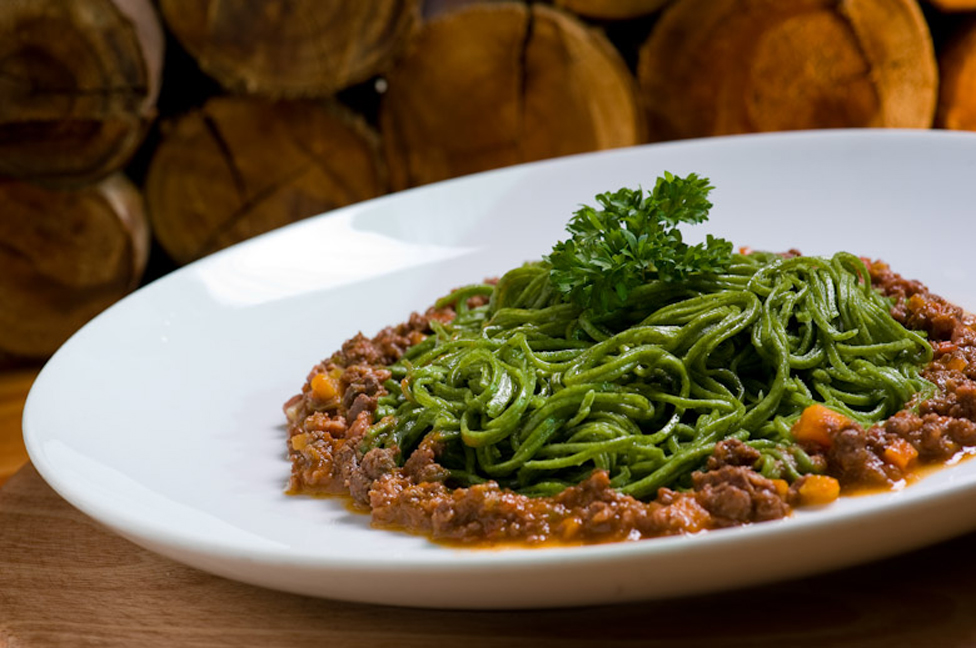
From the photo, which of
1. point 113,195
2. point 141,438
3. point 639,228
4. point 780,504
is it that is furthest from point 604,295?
point 113,195

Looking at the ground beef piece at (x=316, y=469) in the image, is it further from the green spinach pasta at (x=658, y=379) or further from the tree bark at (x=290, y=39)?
the tree bark at (x=290, y=39)

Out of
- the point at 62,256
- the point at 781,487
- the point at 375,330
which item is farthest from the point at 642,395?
the point at 62,256

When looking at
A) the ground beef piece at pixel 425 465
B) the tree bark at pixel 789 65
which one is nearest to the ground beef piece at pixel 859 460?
the ground beef piece at pixel 425 465

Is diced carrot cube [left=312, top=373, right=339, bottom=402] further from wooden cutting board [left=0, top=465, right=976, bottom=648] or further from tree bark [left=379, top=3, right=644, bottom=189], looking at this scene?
tree bark [left=379, top=3, right=644, bottom=189]

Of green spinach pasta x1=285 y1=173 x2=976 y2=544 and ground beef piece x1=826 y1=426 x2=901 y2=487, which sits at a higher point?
ground beef piece x1=826 y1=426 x2=901 y2=487

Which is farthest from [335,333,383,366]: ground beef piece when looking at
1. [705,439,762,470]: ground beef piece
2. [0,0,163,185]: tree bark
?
[0,0,163,185]: tree bark

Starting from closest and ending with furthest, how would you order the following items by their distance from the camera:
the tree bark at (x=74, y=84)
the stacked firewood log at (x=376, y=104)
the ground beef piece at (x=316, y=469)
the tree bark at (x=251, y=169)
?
1. the ground beef piece at (x=316, y=469)
2. the tree bark at (x=74, y=84)
3. the stacked firewood log at (x=376, y=104)
4. the tree bark at (x=251, y=169)
